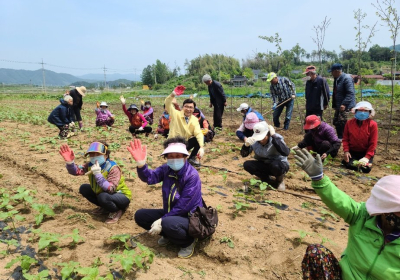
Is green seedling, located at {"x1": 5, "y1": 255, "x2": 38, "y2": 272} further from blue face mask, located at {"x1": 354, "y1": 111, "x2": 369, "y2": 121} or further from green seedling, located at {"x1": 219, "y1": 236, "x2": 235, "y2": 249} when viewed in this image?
blue face mask, located at {"x1": 354, "y1": 111, "x2": 369, "y2": 121}

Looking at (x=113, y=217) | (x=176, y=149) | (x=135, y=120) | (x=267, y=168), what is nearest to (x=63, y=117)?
(x=135, y=120)

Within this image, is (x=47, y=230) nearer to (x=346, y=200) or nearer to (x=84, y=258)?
(x=84, y=258)

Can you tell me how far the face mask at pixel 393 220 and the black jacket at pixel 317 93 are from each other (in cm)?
583

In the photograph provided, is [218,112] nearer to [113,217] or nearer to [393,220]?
[113,217]

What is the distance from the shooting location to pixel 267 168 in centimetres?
477

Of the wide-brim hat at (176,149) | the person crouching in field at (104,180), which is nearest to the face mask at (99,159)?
the person crouching in field at (104,180)

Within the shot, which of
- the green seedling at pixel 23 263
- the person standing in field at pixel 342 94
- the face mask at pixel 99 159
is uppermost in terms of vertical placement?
the person standing in field at pixel 342 94

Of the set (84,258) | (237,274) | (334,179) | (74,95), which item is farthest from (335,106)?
(74,95)

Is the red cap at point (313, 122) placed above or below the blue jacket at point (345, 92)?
below

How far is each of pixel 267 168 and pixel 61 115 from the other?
21.3 feet

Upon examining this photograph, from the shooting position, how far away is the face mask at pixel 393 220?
1.74 m

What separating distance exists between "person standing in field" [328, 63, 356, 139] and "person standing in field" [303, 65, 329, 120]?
47 centimetres

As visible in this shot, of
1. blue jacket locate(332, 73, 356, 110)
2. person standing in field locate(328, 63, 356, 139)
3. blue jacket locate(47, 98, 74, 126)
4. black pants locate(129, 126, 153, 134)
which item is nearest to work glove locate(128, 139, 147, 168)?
person standing in field locate(328, 63, 356, 139)

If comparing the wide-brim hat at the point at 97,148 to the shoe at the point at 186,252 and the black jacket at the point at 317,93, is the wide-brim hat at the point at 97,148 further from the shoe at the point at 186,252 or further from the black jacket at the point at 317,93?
the black jacket at the point at 317,93
